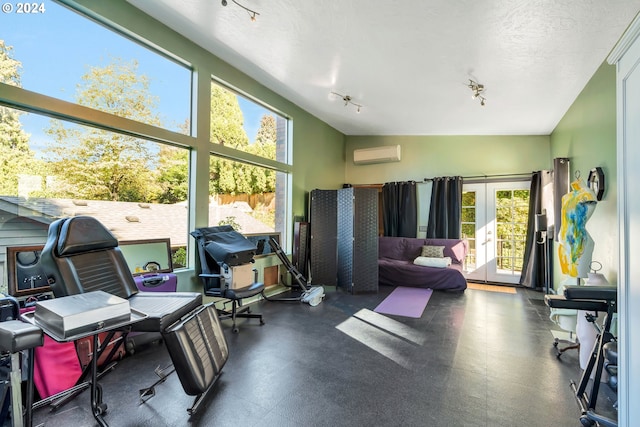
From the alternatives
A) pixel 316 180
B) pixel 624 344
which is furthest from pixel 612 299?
pixel 316 180

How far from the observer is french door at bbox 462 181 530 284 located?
552 centimetres

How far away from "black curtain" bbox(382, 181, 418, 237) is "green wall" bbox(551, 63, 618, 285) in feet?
9.08

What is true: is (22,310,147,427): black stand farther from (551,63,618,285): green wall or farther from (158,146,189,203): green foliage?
(551,63,618,285): green wall

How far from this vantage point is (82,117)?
2.54m

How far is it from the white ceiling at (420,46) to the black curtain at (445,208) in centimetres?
156

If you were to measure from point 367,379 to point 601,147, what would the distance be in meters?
3.29

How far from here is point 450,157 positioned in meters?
6.12

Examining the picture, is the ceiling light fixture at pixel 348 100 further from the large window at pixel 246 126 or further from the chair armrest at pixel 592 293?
the chair armrest at pixel 592 293

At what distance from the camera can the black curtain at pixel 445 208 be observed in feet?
19.1

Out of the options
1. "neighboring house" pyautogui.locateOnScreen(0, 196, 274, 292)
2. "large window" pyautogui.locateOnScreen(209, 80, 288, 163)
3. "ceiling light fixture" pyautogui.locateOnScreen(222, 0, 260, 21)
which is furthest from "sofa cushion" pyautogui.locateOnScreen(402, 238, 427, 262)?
"ceiling light fixture" pyautogui.locateOnScreen(222, 0, 260, 21)

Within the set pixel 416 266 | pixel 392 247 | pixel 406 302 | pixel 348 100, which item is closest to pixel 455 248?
pixel 416 266

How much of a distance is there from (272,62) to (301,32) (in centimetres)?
83

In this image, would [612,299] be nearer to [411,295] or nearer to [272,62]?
[411,295]

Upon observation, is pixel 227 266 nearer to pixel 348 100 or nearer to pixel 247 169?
pixel 247 169
